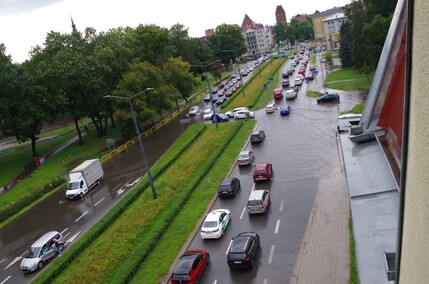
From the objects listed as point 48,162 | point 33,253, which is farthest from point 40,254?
point 48,162

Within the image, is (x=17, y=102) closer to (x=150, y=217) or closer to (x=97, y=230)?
(x=97, y=230)

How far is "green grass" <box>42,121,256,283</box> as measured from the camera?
22.7 metres

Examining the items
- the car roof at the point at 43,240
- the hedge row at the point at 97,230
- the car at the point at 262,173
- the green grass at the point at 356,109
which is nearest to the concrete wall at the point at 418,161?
the hedge row at the point at 97,230

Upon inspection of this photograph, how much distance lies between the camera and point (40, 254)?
2584 cm

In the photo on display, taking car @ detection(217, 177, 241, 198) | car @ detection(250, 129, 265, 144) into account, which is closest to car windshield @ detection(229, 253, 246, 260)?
car @ detection(217, 177, 241, 198)

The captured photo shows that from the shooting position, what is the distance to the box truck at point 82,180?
37.0 metres

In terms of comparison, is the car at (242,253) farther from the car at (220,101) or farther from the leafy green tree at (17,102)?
the car at (220,101)

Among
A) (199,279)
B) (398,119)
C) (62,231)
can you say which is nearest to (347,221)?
(199,279)

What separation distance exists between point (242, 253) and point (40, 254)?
13.9 metres

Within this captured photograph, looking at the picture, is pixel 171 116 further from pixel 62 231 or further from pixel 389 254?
pixel 389 254

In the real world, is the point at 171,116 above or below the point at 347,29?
below

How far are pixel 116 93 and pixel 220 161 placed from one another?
2092 cm

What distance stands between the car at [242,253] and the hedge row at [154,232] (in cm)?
542

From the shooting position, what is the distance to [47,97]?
56812 millimetres
